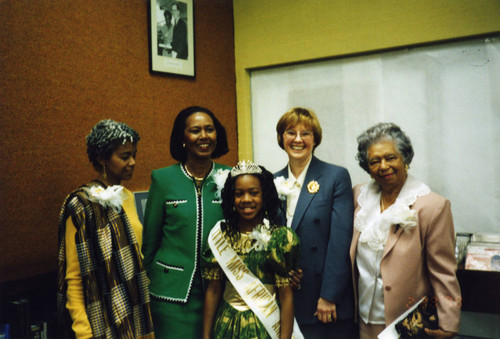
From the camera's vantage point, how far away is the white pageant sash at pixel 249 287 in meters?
1.75

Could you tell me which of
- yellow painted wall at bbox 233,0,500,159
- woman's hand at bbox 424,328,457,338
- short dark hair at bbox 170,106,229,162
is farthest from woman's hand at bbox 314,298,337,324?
yellow painted wall at bbox 233,0,500,159

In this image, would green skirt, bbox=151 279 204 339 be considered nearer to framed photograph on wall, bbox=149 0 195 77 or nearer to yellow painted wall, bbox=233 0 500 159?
framed photograph on wall, bbox=149 0 195 77

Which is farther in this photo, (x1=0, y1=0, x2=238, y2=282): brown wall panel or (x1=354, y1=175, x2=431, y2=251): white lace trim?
(x1=0, y1=0, x2=238, y2=282): brown wall panel

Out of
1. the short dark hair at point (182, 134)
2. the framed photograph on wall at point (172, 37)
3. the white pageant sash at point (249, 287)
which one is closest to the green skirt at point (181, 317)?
the white pageant sash at point (249, 287)

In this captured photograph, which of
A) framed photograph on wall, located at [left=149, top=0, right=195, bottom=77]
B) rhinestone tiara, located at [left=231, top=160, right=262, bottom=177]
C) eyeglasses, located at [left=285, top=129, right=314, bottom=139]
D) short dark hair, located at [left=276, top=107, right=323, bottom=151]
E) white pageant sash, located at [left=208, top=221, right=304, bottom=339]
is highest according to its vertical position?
framed photograph on wall, located at [left=149, top=0, right=195, bottom=77]

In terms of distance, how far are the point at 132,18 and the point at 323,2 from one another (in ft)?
4.79

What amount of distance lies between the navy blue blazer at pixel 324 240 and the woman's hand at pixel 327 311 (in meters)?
→ 0.03

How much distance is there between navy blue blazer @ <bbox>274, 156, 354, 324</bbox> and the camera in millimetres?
1918

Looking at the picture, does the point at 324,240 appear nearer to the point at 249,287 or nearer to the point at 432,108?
the point at 249,287

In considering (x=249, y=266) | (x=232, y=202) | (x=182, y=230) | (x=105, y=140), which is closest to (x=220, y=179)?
(x=232, y=202)

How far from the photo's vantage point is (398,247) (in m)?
1.77

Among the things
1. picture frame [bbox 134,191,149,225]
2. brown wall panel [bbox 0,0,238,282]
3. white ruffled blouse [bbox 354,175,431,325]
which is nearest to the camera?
white ruffled blouse [bbox 354,175,431,325]

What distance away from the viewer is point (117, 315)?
1631 millimetres

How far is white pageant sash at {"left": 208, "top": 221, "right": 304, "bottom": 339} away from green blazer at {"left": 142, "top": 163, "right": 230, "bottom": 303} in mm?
143
